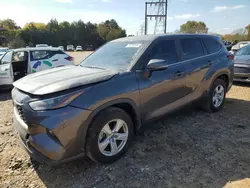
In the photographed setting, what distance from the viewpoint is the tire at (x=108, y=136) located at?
2727 millimetres

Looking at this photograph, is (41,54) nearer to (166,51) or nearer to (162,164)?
(166,51)

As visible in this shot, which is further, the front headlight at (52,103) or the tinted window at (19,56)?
the tinted window at (19,56)

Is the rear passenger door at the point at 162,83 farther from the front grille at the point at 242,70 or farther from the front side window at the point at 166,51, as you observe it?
the front grille at the point at 242,70

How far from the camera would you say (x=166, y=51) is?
3.79 m

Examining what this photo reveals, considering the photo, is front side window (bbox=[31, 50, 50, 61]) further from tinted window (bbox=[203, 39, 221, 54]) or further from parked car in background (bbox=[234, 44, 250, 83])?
parked car in background (bbox=[234, 44, 250, 83])

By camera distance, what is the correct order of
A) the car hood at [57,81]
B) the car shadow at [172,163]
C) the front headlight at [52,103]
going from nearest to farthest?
the front headlight at [52,103] → the car hood at [57,81] → the car shadow at [172,163]

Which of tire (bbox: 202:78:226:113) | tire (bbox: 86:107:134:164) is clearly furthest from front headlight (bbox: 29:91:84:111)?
tire (bbox: 202:78:226:113)

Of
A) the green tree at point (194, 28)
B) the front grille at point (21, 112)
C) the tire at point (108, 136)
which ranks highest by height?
the green tree at point (194, 28)

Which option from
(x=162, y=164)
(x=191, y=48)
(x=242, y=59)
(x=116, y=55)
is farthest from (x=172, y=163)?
(x=242, y=59)

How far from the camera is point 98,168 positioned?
2.96 metres

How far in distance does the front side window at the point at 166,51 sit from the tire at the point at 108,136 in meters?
1.17

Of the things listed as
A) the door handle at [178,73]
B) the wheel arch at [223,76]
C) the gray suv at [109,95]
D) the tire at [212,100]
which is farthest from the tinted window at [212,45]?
the door handle at [178,73]

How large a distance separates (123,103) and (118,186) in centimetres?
106

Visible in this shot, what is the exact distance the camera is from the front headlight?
244cm
